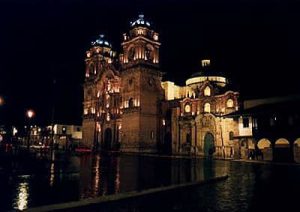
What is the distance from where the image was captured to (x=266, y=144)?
47938mm

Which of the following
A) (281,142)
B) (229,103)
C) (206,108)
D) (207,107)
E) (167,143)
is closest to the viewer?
(281,142)

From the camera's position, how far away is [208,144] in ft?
193

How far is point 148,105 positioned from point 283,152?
30700mm

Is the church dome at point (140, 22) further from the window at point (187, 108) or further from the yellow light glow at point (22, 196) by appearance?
the yellow light glow at point (22, 196)

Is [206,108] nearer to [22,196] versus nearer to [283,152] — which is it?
[283,152]

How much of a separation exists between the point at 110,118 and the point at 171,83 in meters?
16.2

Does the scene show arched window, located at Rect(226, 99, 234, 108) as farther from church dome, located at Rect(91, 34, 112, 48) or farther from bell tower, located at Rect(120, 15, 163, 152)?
church dome, located at Rect(91, 34, 112, 48)

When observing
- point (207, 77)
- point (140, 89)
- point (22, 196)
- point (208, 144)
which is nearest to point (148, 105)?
point (140, 89)

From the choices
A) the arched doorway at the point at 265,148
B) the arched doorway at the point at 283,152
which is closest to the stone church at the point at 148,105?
the arched doorway at the point at 265,148

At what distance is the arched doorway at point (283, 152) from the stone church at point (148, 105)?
317 inches

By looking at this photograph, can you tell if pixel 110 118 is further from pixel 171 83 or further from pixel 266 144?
pixel 266 144

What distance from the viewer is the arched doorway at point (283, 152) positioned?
135 ft

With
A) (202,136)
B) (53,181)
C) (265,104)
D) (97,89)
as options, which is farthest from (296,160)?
(97,89)

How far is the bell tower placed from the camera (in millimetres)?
64750
